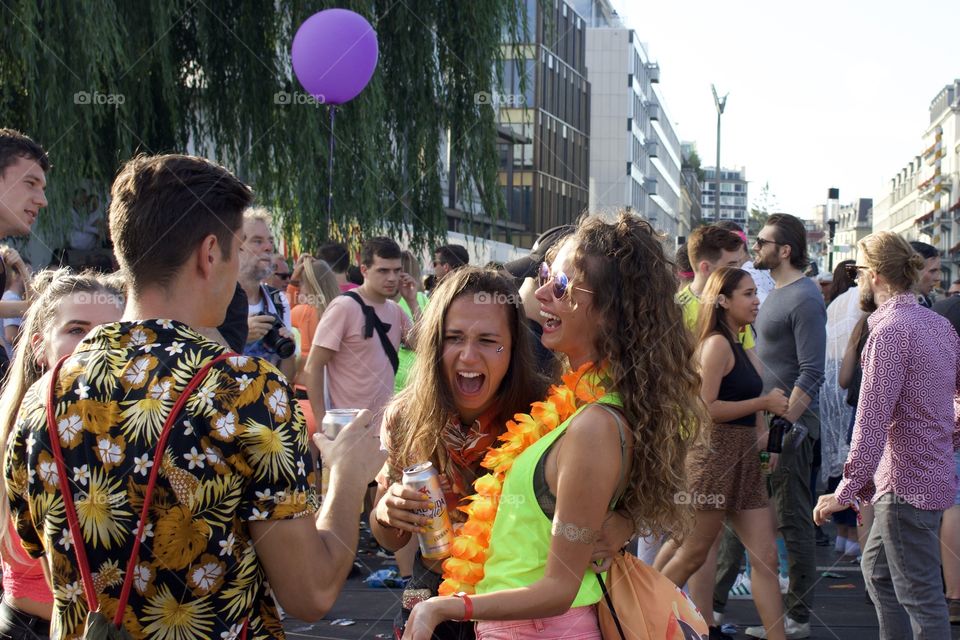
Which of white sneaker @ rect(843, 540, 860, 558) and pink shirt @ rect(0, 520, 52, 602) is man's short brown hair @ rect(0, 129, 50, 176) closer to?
pink shirt @ rect(0, 520, 52, 602)

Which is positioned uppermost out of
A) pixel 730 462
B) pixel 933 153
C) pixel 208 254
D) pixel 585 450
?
pixel 933 153

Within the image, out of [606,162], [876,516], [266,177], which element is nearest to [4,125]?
[266,177]

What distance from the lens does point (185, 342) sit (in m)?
1.86

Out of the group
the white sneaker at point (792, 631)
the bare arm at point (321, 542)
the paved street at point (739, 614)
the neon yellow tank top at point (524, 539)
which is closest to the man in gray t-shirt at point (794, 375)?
the white sneaker at point (792, 631)

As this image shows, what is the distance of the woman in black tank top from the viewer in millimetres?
4754

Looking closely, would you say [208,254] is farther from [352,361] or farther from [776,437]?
[352,361]

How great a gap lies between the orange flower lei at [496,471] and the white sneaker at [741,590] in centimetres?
419

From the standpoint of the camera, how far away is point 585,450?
7.34ft

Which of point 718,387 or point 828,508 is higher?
point 718,387

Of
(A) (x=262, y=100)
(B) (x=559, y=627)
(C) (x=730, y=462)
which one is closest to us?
(B) (x=559, y=627)

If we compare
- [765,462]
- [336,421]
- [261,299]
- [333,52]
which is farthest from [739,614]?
[333,52]

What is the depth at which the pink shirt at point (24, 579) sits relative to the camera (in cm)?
314

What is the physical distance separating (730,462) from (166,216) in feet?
11.9

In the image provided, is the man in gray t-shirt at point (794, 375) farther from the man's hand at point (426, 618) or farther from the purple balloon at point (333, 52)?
the purple balloon at point (333, 52)
